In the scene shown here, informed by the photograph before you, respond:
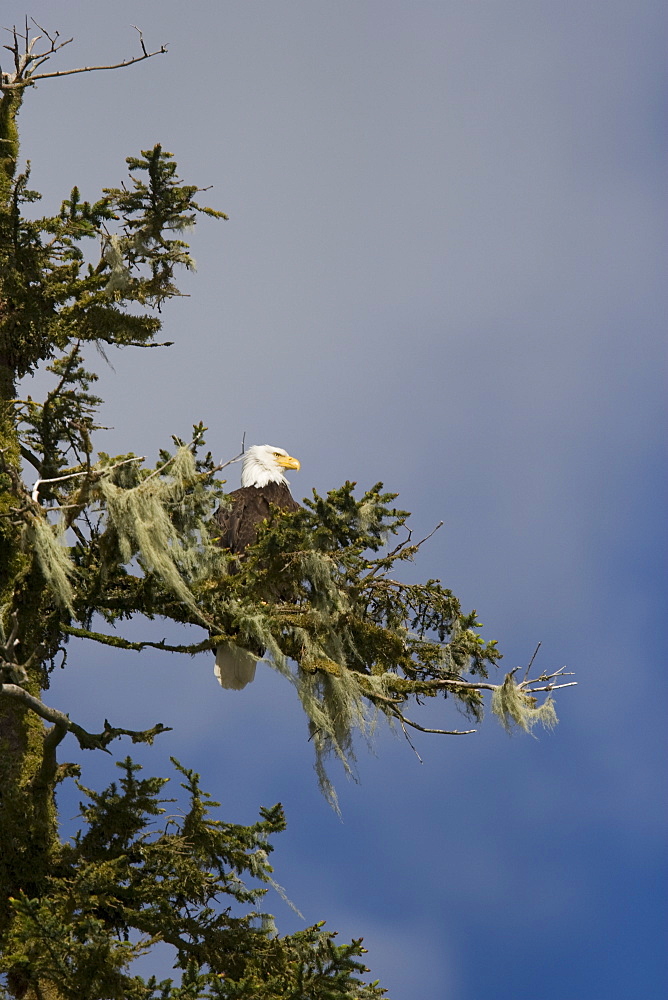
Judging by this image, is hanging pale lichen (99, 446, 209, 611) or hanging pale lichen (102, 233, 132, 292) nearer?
hanging pale lichen (99, 446, 209, 611)

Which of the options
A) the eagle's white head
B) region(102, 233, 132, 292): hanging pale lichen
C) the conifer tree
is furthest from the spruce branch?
the eagle's white head

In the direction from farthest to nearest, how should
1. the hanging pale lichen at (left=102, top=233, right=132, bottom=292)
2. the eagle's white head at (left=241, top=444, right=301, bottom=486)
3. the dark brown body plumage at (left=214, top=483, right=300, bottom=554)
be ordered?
1. the eagle's white head at (left=241, top=444, right=301, bottom=486)
2. the dark brown body plumage at (left=214, top=483, right=300, bottom=554)
3. the hanging pale lichen at (left=102, top=233, right=132, bottom=292)

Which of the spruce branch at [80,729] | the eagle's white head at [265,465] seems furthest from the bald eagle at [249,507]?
the spruce branch at [80,729]

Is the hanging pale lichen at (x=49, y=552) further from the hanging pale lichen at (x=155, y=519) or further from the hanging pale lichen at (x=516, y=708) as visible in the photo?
the hanging pale lichen at (x=516, y=708)

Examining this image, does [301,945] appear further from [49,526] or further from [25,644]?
[49,526]

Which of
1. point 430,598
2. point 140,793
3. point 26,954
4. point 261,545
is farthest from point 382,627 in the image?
point 26,954

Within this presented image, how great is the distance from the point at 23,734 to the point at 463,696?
120 inches

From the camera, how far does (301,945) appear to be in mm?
6848

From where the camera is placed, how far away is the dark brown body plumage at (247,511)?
944cm

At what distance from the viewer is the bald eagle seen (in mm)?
8734

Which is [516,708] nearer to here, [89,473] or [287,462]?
[89,473]

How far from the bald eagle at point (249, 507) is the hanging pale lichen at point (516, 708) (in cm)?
202

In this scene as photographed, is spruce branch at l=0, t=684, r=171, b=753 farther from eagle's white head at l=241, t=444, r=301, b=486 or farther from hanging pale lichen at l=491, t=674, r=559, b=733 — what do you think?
eagle's white head at l=241, t=444, r=301, b=486

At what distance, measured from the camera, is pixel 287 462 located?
35.8 feet
